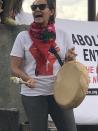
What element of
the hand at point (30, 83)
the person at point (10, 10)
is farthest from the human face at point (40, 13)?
the person at point (10, 10)

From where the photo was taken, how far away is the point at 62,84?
15.4ft

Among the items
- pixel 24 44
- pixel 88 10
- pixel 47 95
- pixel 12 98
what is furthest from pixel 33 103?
pixel 88 10

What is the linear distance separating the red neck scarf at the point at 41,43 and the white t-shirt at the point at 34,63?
0.11 feet

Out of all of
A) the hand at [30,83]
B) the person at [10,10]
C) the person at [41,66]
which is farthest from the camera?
the person at [10,10]

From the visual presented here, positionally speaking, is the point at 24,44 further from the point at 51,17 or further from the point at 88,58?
the point at 88,58

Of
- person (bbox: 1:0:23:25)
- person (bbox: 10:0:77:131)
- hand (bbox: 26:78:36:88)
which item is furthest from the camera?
person (bbox: 1:0:23:25)

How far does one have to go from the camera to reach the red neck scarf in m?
4.65

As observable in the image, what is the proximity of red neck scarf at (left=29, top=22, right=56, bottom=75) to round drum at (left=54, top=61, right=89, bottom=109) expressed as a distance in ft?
0.56

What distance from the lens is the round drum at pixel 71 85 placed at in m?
4.50

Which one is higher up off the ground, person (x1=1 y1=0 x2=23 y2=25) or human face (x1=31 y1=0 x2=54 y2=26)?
human face (x1=31 y1=0 x2=54 y2=26)

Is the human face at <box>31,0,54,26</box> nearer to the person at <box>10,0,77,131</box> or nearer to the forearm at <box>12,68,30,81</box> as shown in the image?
the person at <box>10,0,77,131</box>

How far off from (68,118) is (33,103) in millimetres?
332

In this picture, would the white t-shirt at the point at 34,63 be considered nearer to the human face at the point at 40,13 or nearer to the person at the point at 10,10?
the human face at the point at 40,13

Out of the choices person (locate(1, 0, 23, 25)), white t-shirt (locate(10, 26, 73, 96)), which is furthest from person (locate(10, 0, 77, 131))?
person (locate(1, 0, 23, 25))
